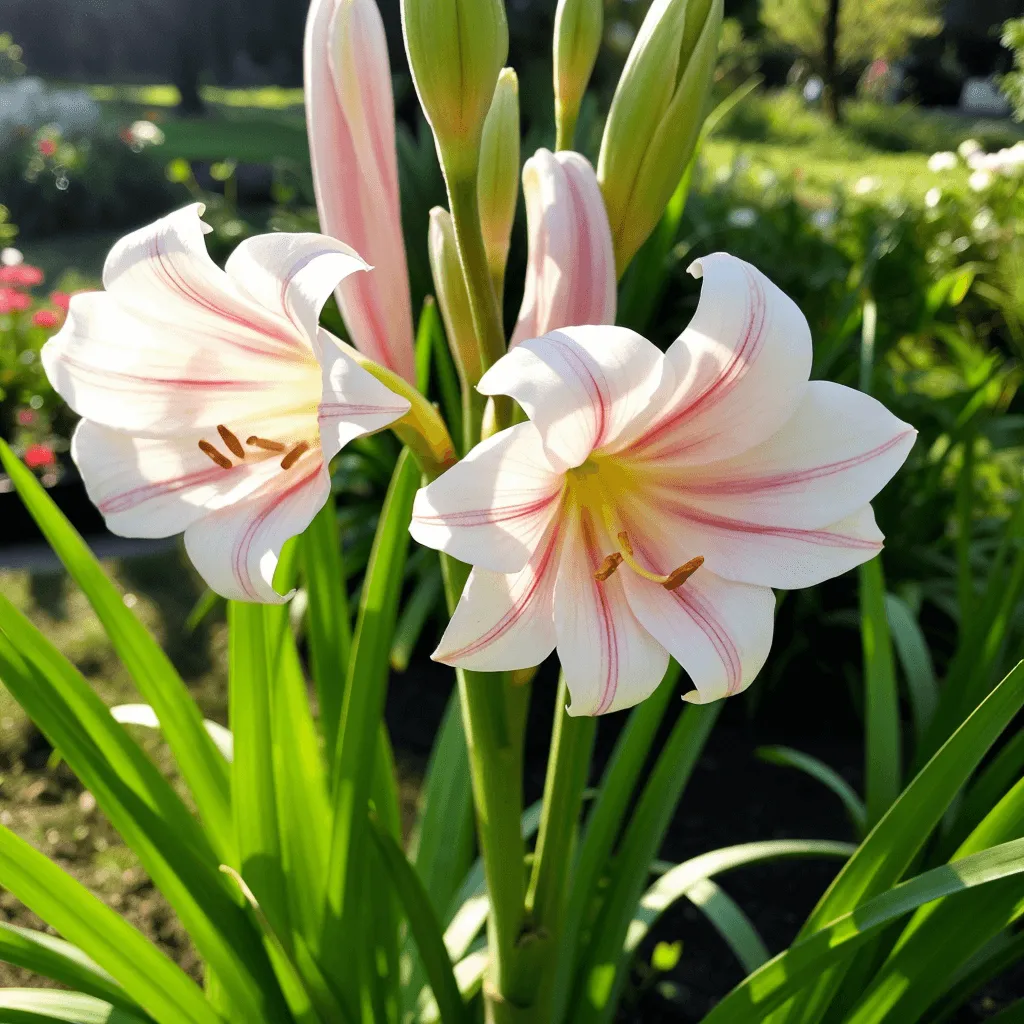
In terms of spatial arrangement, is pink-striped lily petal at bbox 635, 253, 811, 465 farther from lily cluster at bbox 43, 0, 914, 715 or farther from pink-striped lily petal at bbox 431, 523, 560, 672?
pink-striped lily petal at bbox 431, 523, 560, 672

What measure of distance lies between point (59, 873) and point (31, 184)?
24.6ft

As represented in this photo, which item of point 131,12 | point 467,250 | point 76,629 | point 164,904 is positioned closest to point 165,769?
point 164,904

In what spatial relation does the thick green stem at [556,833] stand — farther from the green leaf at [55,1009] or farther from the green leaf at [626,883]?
the green leaf at [55,1009]

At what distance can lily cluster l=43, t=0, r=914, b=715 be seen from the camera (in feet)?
2.10

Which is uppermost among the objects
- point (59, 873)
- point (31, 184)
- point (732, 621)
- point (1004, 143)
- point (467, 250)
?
point (467, 250)

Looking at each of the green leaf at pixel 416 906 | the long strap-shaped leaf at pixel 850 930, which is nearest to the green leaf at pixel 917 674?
the long strap-shaped leaf at pixel 850 930

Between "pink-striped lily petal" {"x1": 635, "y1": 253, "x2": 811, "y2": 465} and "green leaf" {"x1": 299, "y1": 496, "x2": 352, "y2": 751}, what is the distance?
21.0 inches

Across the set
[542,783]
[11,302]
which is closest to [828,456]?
[542,783]

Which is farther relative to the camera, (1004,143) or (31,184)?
(1004,143)

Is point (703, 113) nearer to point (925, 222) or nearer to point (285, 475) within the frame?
point (285, 475)

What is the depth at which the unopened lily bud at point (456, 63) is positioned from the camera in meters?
0.69

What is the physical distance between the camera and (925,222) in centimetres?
486

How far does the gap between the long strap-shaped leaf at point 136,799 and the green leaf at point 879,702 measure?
2.42 ft

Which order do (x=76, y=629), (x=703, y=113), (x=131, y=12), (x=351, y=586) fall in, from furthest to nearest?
1. (x=131, y=12)
2. (x=351, y=586)
3. (x=76, y=629)
4. (x=703, y=113)
